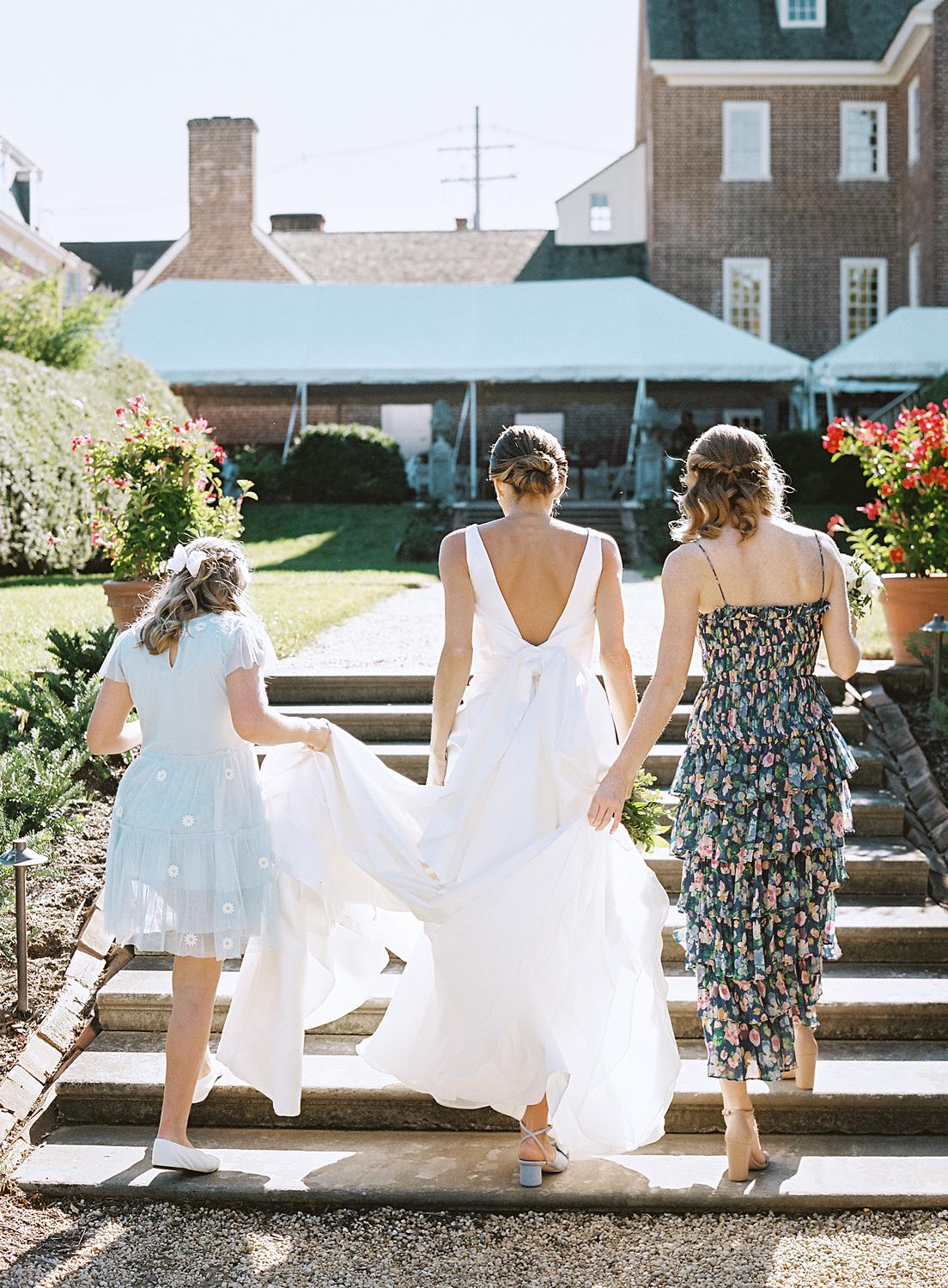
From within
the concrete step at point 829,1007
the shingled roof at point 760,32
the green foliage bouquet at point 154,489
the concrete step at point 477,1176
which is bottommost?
the concrete step at point 477,1176

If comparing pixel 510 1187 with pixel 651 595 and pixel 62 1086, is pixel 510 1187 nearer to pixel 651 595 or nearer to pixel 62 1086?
pixel 62 1086

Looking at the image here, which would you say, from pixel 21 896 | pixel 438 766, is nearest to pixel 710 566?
pixel 438 766

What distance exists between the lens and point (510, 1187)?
12.3ft

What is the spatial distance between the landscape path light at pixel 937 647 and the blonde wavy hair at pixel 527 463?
3308 millimetres

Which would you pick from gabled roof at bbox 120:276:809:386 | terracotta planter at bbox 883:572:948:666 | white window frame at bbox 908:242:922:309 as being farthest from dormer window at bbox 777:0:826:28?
terracotta planter at bbox 883:572:948:666

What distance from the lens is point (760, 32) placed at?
92.0ft

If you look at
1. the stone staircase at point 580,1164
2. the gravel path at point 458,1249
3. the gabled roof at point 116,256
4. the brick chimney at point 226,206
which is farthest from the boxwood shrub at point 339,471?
the gabled roof at point 116,256

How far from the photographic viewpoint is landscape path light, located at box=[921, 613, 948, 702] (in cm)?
646

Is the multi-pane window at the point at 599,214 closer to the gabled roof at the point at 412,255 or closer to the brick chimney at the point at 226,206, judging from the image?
the gabled roof at the point at 412,255

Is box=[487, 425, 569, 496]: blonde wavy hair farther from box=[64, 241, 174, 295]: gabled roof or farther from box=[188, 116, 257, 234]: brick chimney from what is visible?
box=[64, 241, 174, 295]: gabled roof

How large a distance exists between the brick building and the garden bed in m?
25.4

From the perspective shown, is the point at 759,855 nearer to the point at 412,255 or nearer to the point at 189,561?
the point at 189,561

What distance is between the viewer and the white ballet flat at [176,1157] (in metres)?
3.75

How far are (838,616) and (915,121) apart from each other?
26.7 metres
